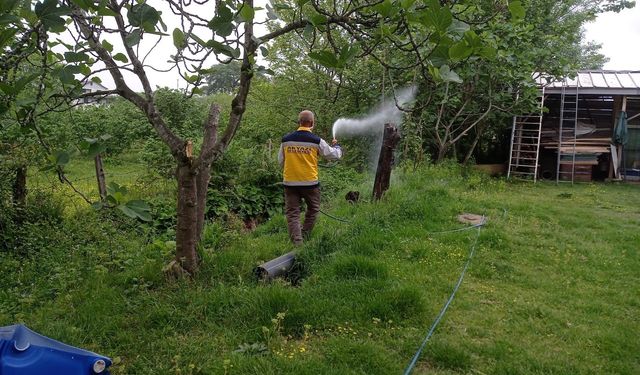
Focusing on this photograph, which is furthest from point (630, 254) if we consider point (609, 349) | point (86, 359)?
point (86, 359)

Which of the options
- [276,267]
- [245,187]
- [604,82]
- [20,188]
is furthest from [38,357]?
[604,82]

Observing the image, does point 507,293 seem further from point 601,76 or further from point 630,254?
point 601,76

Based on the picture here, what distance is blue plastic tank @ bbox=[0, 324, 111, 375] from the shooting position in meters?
2.32

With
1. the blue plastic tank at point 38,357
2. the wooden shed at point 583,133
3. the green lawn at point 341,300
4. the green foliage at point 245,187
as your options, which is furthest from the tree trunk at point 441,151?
the blue plastic tank at point 38,357

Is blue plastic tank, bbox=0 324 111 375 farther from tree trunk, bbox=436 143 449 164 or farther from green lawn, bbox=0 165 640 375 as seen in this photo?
tree trunk, bbox=436 143 449 164

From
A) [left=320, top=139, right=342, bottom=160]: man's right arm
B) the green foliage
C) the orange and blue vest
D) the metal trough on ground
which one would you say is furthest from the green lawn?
the green foliage

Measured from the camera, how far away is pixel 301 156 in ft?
18.7

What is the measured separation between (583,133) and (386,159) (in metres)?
10.8

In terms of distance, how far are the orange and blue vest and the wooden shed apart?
401 inches

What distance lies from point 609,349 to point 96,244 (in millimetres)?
5221

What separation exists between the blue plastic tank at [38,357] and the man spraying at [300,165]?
10.7 ft

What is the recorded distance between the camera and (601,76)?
615 inches

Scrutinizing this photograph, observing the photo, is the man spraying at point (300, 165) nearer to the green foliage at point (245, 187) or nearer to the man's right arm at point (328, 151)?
the man's right arm at point (328, 151)

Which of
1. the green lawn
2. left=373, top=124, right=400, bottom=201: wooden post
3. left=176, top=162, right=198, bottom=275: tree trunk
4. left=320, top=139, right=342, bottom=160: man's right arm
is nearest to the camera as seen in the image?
the green lawn
